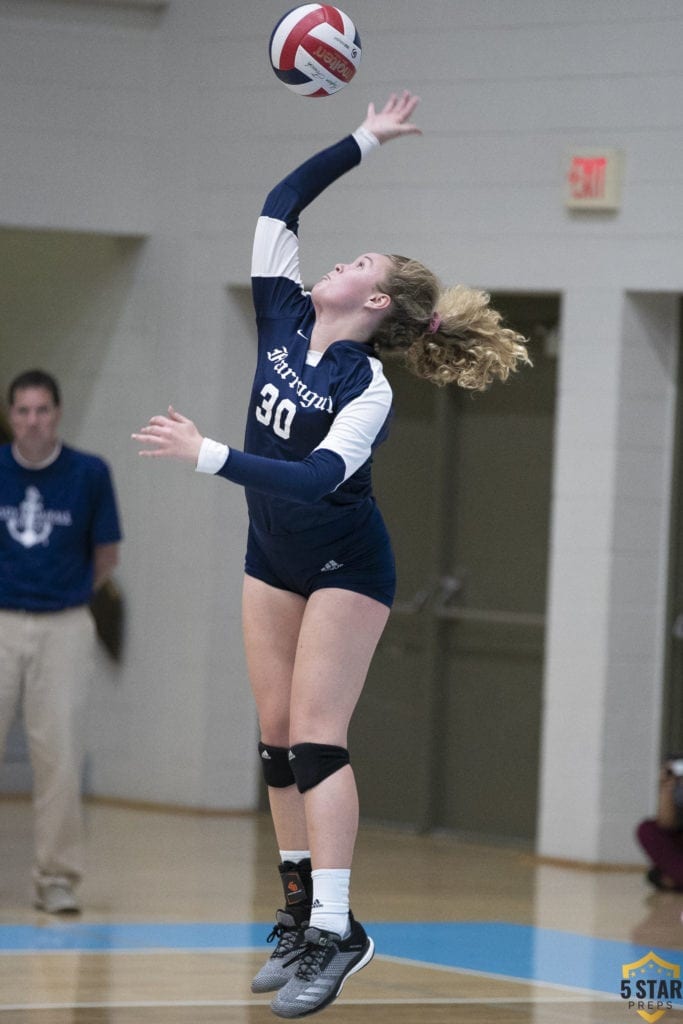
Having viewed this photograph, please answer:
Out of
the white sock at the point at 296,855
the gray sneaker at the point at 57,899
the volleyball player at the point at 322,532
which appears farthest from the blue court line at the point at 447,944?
the volleyball player at the point at 322,532

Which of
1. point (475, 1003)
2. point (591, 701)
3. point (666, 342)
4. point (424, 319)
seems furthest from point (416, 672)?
point (424, 319)

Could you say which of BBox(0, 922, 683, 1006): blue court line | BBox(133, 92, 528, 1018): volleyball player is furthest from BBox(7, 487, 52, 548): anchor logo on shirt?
BBox(133, 92, 528, 1018): volleyball player

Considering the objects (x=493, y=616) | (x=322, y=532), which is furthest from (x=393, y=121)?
(x=493, y=616)

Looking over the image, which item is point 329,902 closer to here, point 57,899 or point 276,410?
point 276,410

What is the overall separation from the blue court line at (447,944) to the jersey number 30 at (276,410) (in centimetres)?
212

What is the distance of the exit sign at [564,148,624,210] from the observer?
24.6 feet

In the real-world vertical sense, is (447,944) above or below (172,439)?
below

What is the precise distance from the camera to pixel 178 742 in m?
8.75

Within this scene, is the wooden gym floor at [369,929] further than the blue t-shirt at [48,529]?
No

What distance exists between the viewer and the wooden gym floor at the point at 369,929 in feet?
15.8

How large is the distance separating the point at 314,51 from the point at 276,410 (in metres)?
1.01

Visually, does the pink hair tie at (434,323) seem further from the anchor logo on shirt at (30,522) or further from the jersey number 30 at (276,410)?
the anchor logo on shirt at (30,522)

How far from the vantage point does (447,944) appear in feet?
19.2

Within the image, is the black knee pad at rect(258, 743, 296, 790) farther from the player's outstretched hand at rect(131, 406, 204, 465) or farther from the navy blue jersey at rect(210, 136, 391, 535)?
the player's outstretched hand at rect(131, 406, 204, 465)
